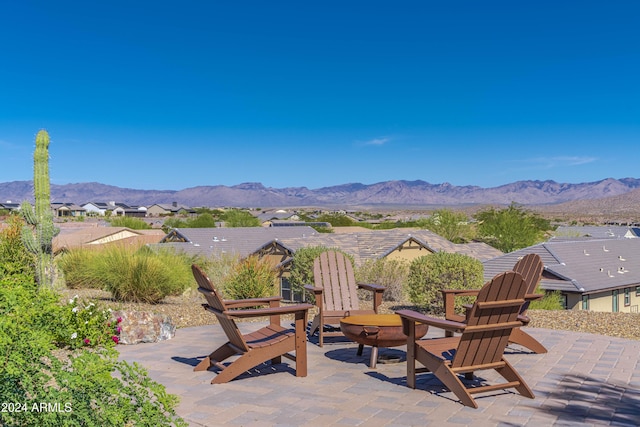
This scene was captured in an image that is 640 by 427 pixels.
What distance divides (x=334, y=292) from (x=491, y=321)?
3.19m

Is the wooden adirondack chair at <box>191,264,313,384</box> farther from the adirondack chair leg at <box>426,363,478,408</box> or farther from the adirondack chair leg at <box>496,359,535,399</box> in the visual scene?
the adirondack chair leg at <box>496,359,535,399</box>

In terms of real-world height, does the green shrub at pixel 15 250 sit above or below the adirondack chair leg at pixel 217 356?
above

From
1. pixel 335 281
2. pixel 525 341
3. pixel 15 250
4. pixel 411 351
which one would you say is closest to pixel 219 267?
pixel 15 250

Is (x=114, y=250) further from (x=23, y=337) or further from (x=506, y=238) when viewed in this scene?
(x=506, y=238)

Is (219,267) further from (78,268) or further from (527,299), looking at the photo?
(527,299)

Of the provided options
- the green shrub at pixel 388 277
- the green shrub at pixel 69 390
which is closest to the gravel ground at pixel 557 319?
the green shrub at pixel 388 277

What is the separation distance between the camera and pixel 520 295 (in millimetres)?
5387

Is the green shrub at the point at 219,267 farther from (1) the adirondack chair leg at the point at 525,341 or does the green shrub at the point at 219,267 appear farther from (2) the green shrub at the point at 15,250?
(1) the adirondack chair leg at the point at 525,341

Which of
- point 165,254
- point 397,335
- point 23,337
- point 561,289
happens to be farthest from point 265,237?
point 23,337

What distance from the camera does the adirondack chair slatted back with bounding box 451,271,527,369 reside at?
205 inches

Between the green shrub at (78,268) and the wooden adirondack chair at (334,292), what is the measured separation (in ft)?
23.5

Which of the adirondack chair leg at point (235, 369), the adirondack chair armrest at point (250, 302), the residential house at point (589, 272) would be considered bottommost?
the residential house at point (589, 272)

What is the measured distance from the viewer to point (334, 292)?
8211 millimetres

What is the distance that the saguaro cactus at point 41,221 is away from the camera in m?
12.5
